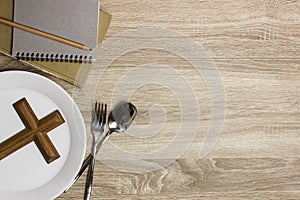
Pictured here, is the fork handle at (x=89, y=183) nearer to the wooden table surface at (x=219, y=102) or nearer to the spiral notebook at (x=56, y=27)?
the wooden table surface at (x=219, y=102)

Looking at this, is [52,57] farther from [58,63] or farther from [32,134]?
[32,134]

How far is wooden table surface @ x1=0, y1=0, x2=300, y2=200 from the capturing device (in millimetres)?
955

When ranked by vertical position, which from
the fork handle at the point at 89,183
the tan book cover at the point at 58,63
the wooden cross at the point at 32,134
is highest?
the tan book cover at the point at 58,63

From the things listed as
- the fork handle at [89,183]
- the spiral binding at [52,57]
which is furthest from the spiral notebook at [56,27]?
the fork handle at [89,183]

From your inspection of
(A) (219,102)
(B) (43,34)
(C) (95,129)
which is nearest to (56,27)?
(B) (43,34)

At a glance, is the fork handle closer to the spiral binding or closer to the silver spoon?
the silver spoon

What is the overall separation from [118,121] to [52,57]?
5.5 inches

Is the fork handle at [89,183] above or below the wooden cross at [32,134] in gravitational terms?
below

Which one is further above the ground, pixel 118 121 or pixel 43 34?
pixel 43 34

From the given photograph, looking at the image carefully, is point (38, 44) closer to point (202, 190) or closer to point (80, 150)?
point (80, 150)

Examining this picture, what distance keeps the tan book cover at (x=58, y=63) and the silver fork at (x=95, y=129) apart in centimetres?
5

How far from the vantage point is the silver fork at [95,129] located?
0.94 m

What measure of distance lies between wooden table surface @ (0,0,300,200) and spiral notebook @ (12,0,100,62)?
0.09ft

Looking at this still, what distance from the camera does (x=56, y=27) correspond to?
3.06 feet
